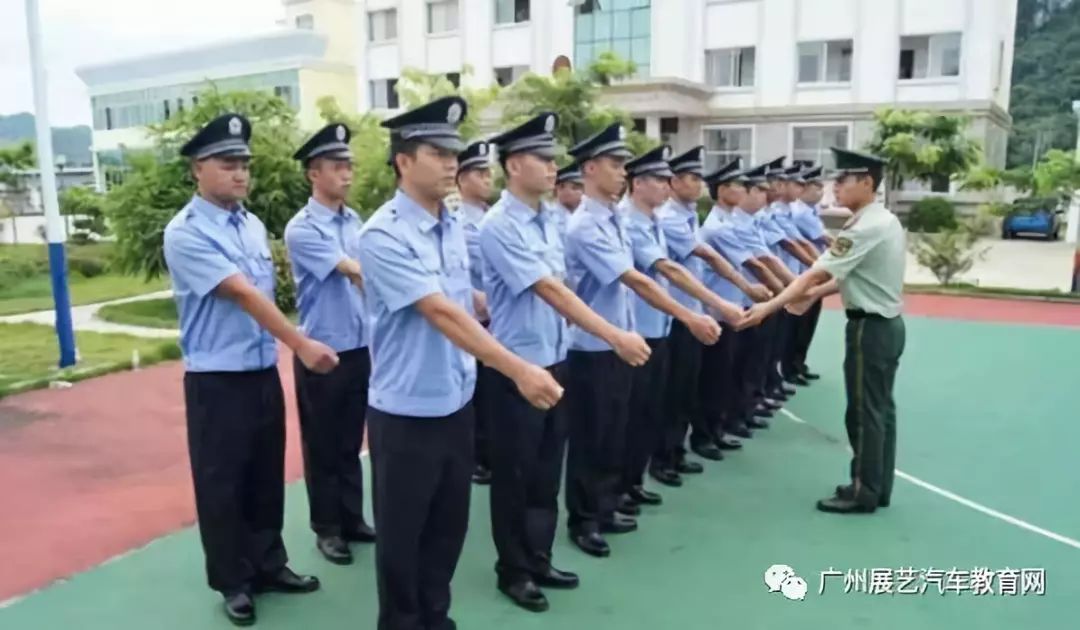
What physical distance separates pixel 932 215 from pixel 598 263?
19.4 metres

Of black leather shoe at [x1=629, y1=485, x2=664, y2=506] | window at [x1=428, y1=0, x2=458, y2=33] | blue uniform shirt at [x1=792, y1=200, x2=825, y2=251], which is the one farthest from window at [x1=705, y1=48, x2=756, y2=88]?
black leather shoe at [x1=629, y1=485, x2=664, y2=506]

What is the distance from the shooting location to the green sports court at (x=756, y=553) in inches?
123

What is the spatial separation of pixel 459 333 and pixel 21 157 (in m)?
28.7

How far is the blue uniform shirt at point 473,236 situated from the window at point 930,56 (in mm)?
19433

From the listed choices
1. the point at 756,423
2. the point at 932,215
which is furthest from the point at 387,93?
the point at 756,423

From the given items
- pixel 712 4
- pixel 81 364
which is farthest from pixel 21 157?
pixel 81 364

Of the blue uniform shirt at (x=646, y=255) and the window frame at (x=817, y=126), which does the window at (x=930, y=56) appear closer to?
the window frame at (x=817, y=126)

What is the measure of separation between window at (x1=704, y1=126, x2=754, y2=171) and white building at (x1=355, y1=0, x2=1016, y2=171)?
38mm

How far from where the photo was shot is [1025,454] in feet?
16.0

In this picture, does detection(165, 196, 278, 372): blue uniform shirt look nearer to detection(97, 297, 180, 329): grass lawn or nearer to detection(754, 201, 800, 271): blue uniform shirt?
detection(754, 201, 800, 271): blue uniform shirt

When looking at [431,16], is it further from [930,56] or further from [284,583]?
[284,583]

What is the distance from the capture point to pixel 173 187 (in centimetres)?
993

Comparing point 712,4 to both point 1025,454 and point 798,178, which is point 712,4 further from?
point 1025,454

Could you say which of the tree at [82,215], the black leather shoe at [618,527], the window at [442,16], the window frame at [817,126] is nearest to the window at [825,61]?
the window frame at [817,126]
